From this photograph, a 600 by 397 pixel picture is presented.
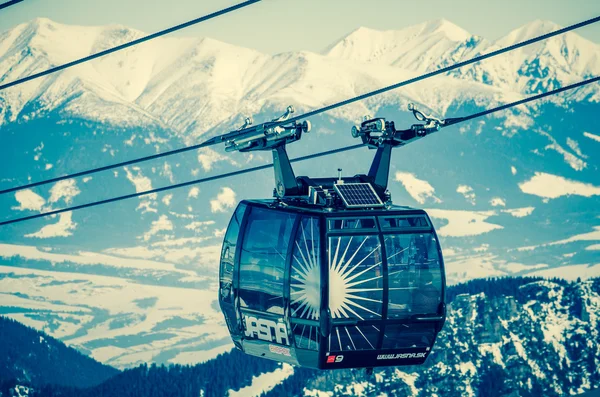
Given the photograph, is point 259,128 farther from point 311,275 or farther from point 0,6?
point 0,6

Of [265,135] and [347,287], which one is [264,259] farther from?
[265,135]

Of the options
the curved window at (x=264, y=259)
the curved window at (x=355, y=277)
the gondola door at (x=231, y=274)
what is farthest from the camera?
the gondola door at (x=231, y=274)

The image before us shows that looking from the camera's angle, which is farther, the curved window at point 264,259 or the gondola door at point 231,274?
the gondola door at point 231,274

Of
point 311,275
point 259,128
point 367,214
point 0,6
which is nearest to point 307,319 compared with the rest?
point 311,275

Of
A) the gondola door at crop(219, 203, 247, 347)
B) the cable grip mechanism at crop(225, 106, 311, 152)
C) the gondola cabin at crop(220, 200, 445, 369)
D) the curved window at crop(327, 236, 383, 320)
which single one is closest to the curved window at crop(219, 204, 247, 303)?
the gondola door at crop(219, 203, 247, 347)

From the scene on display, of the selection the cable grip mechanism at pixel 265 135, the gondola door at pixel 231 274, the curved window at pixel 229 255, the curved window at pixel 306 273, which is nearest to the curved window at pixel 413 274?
the curved window at pixel 306 273

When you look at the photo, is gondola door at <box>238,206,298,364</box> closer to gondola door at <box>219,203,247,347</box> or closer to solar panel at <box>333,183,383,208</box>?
gondola door at <box>219,203,247,347</box>

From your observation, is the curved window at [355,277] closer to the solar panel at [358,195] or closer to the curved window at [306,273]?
the curved window at [306,273]
